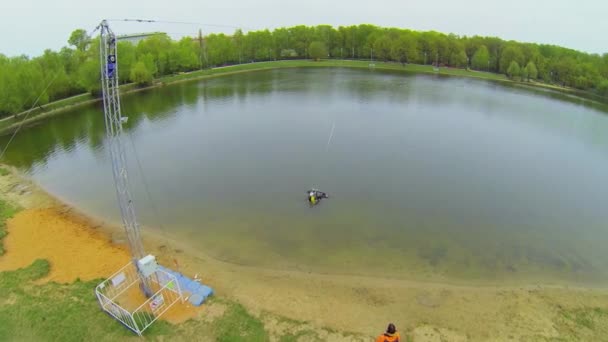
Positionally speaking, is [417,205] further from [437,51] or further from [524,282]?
[437,51]

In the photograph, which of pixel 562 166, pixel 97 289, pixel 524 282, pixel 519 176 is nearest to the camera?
pixel 97 289

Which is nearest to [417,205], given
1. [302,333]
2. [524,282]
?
[524,282]

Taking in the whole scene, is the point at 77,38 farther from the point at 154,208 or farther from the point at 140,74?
the point at 154,208

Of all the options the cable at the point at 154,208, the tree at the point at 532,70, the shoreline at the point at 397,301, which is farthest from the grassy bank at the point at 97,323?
the tree at the point at 532,70

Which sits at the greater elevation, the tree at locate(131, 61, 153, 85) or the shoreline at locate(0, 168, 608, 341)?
the tree at locate(131, 61, 153, 85)

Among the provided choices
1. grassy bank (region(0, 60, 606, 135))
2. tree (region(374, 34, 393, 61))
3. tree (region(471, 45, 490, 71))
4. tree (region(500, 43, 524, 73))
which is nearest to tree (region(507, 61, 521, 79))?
grassy bank (region(0, 60, 606, 135))

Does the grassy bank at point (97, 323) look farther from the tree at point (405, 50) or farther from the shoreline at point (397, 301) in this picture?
the tree at point (405, 50)

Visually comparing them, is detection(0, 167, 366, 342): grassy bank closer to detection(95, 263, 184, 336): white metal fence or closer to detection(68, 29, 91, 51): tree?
detection(95, 263, 184, 336): white metal fence
